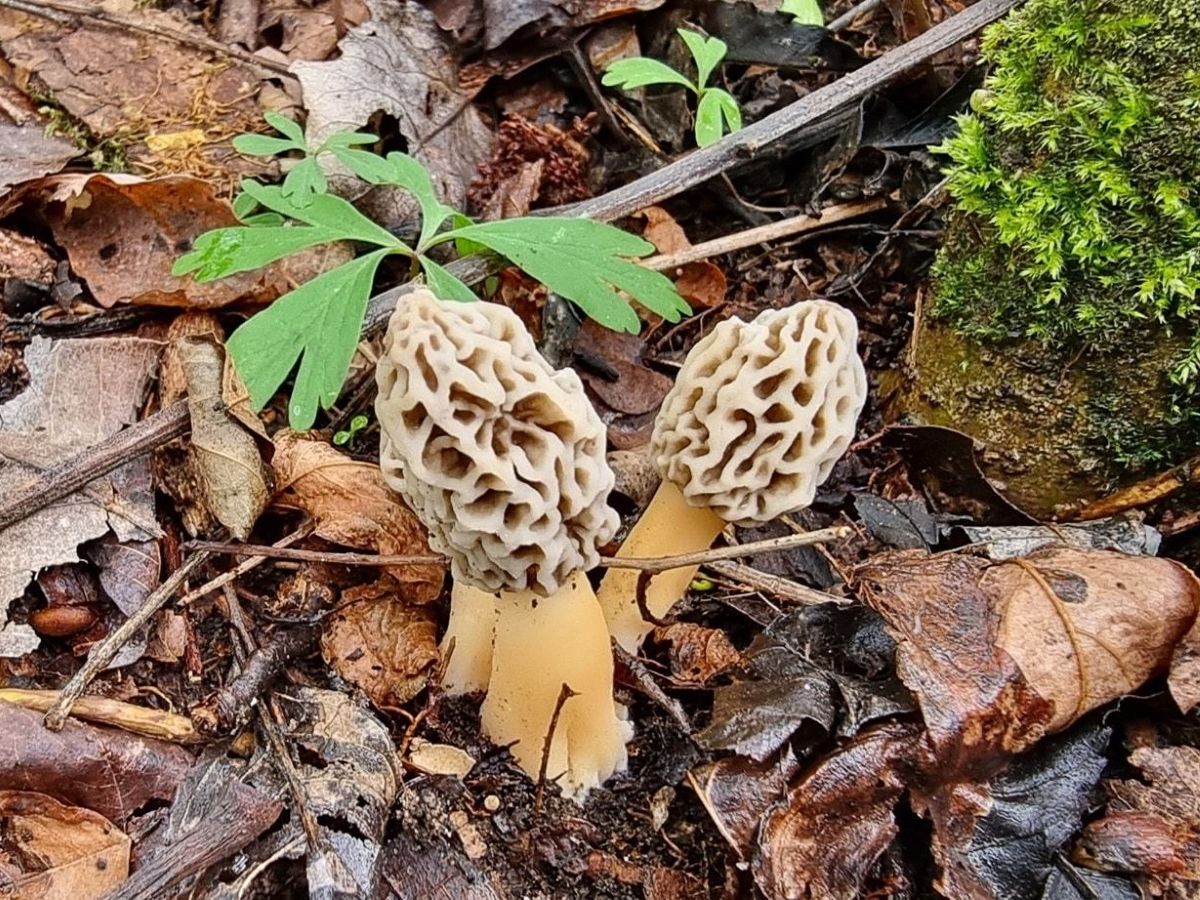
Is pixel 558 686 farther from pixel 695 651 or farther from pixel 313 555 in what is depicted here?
pixel 313 555

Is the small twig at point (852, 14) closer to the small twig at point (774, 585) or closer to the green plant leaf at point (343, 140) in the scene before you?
the green plant leaf at point (343, 140)

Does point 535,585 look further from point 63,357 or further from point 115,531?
point 63,357

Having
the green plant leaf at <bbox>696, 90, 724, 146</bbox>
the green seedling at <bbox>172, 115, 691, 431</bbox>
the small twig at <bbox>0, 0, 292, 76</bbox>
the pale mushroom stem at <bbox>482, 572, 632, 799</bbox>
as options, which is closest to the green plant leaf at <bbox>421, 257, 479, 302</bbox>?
the green seedling at <bbox>172, 115, 691, 431</bbox>

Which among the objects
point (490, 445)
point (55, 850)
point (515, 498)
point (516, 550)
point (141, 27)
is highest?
point (141, 27)

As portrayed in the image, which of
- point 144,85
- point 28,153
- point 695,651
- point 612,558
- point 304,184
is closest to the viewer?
point 612,558

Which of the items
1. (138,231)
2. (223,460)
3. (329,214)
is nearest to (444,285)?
(329,214)

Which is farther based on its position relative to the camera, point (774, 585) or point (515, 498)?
point (774, 585)

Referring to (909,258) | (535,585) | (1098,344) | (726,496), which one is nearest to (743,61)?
(909,258)

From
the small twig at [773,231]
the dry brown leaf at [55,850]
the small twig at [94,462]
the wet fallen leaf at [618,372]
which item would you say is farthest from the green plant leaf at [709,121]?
the dry brown leaf at [55,850]
